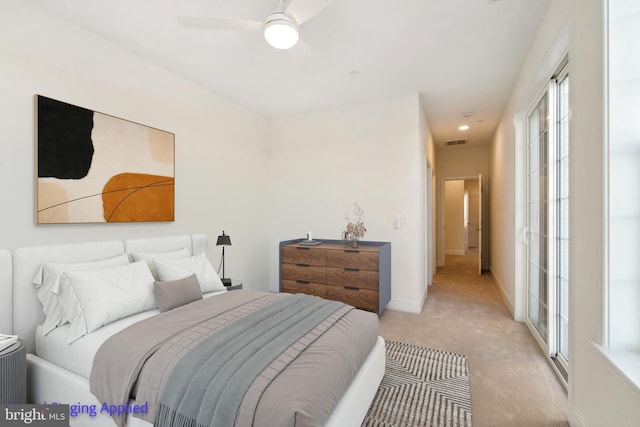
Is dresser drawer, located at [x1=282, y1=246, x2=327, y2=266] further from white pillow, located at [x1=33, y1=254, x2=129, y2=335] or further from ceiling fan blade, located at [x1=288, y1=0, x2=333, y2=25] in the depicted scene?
ceiling fan blade, located at [x1=288, y1=0, x2=333, y2=25]

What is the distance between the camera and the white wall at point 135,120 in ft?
6.54

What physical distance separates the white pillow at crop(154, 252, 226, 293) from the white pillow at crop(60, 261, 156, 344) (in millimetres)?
198

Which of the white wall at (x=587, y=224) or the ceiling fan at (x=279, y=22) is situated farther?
the ceiling fan at (x=279, y=22)

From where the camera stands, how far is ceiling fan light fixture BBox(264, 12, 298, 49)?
6.03ft

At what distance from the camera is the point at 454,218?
8.84m

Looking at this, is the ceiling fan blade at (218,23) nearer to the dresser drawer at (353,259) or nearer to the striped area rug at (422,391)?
the dresser drawer at (353,259)

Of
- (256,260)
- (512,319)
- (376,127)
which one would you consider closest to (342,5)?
(376,127)

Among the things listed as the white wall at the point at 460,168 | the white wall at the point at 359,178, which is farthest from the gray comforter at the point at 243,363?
the white wall at the point at 460,168

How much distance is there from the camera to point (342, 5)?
2072 millimetres

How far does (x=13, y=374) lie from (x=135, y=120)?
6.94ft

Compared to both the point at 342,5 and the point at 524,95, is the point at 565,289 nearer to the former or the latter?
the point at 524,95

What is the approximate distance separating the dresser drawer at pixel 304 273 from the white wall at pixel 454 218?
6.37 metres

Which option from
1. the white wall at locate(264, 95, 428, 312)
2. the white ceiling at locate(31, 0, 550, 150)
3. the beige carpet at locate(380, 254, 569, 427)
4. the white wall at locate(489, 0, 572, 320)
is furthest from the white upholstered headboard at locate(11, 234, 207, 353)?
the white wall at locate(489, 0, 572, 320)
